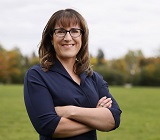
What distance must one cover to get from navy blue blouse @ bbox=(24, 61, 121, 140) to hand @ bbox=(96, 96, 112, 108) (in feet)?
0.14

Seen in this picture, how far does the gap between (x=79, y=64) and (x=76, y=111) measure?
0.43 metres

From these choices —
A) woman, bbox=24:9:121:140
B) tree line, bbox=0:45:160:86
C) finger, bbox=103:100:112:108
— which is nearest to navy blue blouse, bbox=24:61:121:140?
woman, bbox=24:9:121:140

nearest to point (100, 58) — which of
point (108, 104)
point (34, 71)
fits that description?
point (108, 104)

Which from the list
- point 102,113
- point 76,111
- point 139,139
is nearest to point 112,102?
point 102,113

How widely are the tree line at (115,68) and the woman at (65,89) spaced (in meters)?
60.9

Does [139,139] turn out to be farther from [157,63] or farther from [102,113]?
[157,63]

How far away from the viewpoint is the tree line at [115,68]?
224ft

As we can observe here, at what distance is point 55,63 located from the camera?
2.65m

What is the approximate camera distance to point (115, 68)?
8438cm

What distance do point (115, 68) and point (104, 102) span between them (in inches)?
3229

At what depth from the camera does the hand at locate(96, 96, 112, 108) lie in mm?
2710

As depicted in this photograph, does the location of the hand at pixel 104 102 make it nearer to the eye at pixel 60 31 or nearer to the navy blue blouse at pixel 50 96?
the navy blue blouse at pixel 50 96

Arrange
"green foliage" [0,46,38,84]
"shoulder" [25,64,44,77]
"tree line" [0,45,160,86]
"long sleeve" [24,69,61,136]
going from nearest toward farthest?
"long sleeve" [24,69,61,136] → "shoulder" [25,64,44,77] → "tree line" [0,45,160,86] → "green foliage" [0,46,38,84]

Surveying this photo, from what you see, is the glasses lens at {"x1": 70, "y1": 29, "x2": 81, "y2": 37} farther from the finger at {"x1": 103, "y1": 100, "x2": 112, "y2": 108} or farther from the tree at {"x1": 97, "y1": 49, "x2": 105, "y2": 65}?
the tree at {"x1": 97, "y1": 49, "x2": 105, "y2": 65}
